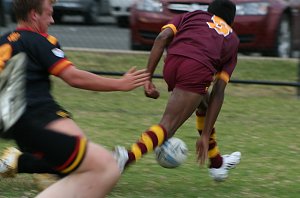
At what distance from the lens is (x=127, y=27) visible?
11.7 metres

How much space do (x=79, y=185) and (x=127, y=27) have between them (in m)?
7.78

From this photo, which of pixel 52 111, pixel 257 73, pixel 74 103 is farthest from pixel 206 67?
pixel 257 73

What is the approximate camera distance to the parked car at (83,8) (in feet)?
41.0

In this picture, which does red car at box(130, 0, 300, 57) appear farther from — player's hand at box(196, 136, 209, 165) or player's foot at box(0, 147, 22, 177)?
player's foot at box(0, 147, 22, 177)

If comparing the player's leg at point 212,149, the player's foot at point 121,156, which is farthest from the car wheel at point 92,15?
the player's foot at point 121,156

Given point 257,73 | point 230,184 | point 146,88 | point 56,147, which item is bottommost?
point 257,73

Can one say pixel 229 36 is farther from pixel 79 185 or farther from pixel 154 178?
pixel 79 185

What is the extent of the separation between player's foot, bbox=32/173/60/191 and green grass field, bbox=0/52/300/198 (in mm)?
73

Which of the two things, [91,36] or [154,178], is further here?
[91,36]

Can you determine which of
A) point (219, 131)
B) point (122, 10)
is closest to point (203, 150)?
point (219, 131)

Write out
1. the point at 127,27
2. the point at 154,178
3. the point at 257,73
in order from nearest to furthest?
the point at 154,178, the point at 257,73, the point at 127,27

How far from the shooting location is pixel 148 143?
523 centimetres

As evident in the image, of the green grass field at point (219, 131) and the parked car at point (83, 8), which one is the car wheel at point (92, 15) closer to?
the parked car at point (83, 8)

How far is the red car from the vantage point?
10.8m
